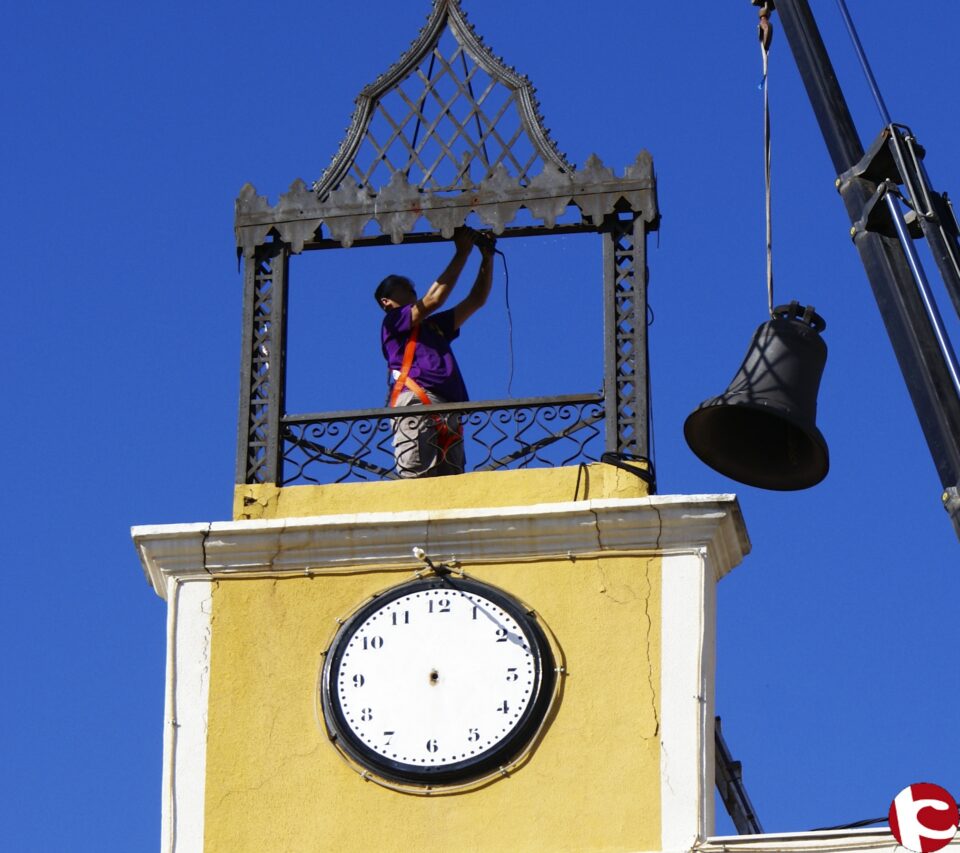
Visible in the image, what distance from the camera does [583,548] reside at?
14.3 metres

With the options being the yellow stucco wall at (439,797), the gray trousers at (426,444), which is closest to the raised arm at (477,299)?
the gray trousers at (426,444)

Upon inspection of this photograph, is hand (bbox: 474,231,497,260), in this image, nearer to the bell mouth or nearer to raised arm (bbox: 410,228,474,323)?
raised arm (bbox: 410,228,474,323)

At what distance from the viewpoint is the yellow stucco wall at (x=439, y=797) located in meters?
13.8

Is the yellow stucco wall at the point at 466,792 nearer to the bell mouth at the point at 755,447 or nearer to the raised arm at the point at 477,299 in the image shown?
the raised arm at the point at 477,299

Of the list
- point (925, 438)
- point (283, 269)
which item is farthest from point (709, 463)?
point (283, 269)

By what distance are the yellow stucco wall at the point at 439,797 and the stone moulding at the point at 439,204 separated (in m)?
2.01

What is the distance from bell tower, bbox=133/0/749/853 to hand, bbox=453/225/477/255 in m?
0.86

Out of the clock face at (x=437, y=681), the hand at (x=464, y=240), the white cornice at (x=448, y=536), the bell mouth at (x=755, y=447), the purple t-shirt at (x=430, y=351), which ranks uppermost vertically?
Result: the hand at (x=464, y=240)

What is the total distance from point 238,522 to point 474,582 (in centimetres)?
125

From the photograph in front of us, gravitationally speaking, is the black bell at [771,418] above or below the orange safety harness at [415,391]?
below

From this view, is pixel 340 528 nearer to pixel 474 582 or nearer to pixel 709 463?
pixel 474 582

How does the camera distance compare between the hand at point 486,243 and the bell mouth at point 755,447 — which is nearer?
the bell mouth at point 755,447

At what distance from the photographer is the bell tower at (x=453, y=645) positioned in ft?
45.6

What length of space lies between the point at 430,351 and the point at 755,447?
385 centimetres
